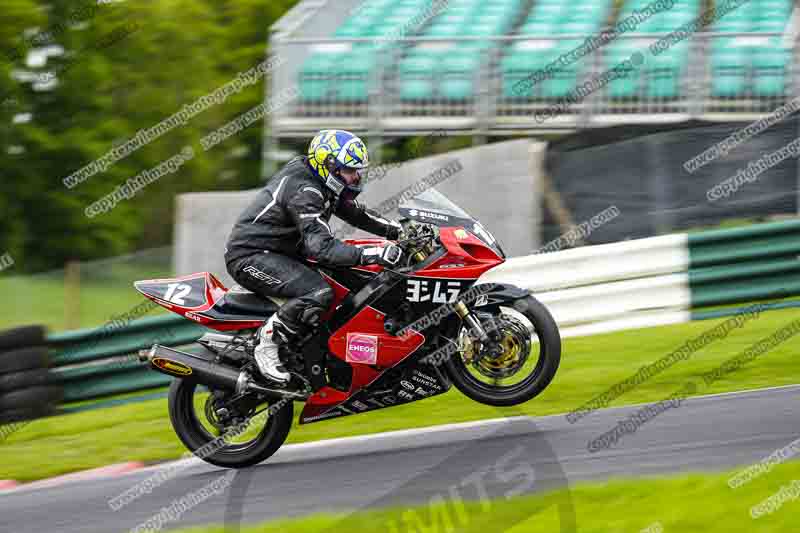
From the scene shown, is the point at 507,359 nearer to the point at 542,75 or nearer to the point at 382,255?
the point at 382,255

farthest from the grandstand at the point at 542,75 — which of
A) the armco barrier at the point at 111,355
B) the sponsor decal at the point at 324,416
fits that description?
the sponsor decal at the point at 324,416

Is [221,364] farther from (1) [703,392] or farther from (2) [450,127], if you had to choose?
(2) [450,127]

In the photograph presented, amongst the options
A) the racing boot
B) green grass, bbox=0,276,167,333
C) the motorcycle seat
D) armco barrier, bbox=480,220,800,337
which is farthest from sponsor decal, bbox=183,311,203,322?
green grass, bbox=0,276,167,333

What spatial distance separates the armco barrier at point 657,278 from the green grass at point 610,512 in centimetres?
432

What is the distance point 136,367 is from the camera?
997 centimetres

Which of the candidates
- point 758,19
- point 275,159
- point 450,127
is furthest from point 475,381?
point 758,19

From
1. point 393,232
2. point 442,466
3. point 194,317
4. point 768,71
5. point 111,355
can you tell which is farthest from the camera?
point 768,71

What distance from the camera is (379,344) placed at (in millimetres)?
7348

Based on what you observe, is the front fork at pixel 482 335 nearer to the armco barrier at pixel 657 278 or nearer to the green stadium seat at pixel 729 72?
the armco barrier at pixel 657 278

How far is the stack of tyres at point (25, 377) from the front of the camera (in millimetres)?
9312

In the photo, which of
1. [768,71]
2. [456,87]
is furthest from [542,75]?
[768,71]

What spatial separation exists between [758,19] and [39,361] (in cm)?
1157

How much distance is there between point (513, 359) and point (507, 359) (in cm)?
4

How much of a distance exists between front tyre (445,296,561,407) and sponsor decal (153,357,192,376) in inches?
64.8
